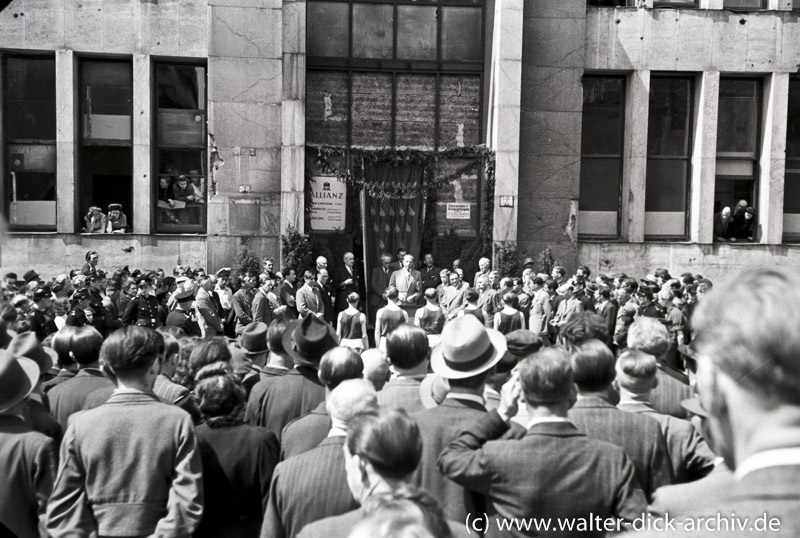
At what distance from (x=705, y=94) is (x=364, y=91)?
8792 mm

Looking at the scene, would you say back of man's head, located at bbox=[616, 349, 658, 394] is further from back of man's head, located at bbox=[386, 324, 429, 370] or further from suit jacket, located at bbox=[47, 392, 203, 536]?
suit jacket, located at bbox=[47, 392, 203, 536]

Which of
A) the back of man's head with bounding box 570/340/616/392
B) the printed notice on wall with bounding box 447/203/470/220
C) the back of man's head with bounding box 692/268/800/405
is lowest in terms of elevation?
the back of man's head with bounding box 570/340/616/392

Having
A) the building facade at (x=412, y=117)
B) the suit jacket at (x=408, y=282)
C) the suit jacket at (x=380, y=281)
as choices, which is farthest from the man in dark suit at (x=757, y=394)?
the building facade at (x=412, y=117)

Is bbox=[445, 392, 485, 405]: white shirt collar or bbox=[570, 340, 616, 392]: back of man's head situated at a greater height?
bbox=[570, 340, 616, 392]: back of man's head

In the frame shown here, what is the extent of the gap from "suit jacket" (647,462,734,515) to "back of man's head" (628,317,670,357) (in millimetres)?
3976

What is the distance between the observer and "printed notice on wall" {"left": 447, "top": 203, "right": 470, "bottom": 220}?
2008 cm

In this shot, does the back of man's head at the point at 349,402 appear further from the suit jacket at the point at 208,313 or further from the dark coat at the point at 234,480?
the suit jacket at the point at 208,313

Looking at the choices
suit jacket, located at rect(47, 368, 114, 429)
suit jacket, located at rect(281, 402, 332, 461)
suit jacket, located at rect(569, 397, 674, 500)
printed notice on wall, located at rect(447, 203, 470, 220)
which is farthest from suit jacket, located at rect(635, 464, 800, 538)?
→ printed notice on wall, located at rect(447, 203, 470, 220)

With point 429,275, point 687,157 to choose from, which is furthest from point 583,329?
point 687,157

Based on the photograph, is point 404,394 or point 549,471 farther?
point 404,394

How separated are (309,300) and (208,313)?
2768mm

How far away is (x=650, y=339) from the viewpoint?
18.4ft

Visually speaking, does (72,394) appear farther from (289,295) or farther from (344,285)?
(344,285)

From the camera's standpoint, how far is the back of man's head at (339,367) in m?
4.86
